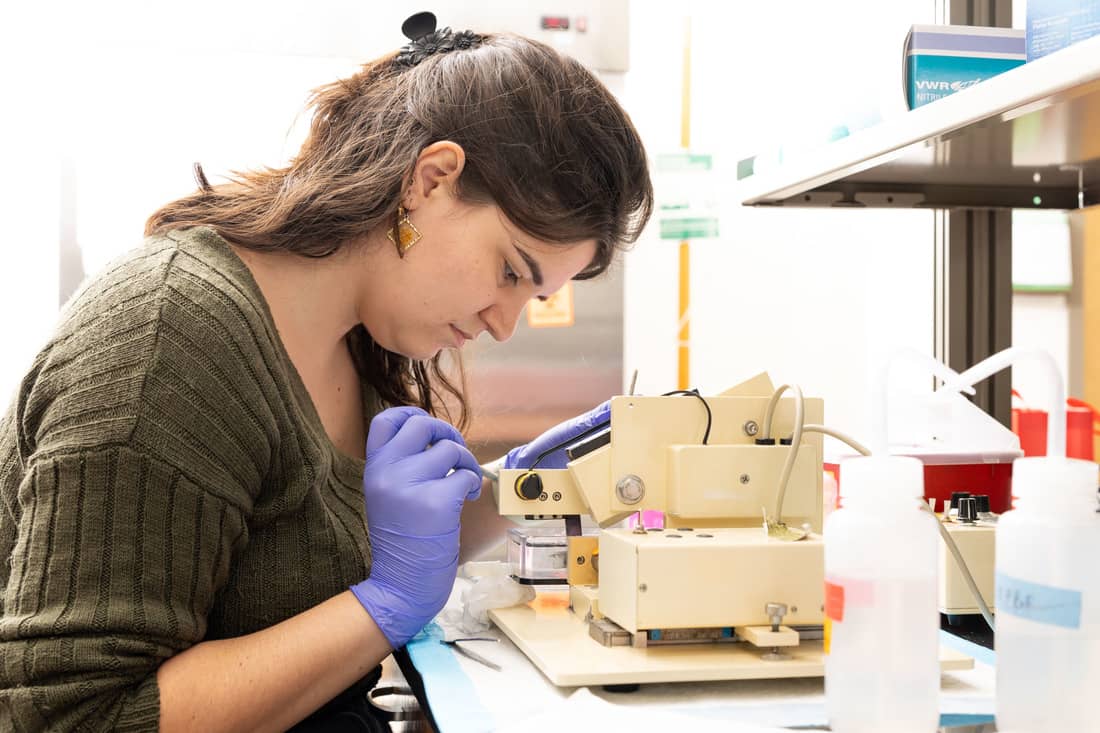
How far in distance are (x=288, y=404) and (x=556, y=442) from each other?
453mm

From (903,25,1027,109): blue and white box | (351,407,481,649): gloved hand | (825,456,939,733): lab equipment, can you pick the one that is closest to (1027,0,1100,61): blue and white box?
(903,25,1027,109): blue and white box

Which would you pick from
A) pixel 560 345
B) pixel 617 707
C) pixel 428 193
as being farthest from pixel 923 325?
pixel 617 707

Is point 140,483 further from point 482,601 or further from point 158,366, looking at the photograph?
point 482,601

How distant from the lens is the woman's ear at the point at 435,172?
122 centimetres

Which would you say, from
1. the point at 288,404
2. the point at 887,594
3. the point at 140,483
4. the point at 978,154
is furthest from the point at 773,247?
the point at 140,483

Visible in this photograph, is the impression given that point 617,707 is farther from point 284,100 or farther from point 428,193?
point 284,100

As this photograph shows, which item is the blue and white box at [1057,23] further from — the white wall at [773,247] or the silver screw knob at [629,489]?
the white wall at [773,247]

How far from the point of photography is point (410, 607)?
1.17 meters

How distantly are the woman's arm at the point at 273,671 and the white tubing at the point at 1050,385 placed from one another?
0.69 meters

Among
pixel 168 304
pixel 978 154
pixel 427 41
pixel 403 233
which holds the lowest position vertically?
pixel 168 304

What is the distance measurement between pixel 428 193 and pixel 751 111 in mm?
1449

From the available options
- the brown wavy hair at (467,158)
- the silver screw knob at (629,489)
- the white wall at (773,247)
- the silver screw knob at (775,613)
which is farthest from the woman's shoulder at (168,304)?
the white wall at (773,247)

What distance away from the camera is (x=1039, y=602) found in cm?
81

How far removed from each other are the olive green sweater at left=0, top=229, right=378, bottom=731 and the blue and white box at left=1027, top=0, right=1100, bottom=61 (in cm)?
85
